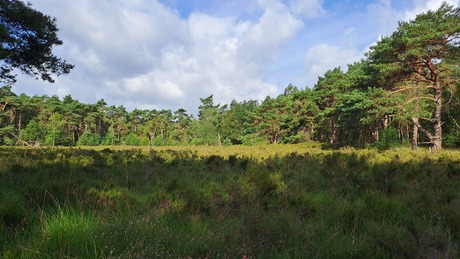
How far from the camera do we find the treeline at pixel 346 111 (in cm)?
2009

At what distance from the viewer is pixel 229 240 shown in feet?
8.15

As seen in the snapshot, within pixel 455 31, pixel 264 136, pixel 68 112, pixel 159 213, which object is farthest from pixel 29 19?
pixel 68 112

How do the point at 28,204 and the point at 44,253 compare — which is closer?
the point at 44,253

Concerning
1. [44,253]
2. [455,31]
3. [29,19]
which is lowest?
[44,253]

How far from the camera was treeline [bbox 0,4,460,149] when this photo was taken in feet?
65.9

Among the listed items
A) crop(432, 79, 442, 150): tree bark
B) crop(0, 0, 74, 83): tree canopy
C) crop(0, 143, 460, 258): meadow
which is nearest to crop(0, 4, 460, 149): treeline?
crop(432, 79, 442, 150): tree bark

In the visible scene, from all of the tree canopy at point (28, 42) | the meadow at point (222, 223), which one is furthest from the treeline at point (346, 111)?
the meadow at point (222, 223)

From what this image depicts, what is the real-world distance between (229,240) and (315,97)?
4566cm

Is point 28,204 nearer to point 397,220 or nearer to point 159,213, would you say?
point 159,213

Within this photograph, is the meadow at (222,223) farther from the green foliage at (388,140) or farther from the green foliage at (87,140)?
the green foliage at (87,140)

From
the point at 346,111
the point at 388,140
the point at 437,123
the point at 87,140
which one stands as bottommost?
the point at 388,140

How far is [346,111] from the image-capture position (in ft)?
88.1

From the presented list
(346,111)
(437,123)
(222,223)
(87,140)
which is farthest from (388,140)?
(87,140)

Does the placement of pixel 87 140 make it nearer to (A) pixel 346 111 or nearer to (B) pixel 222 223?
(A) pixel 346 111
